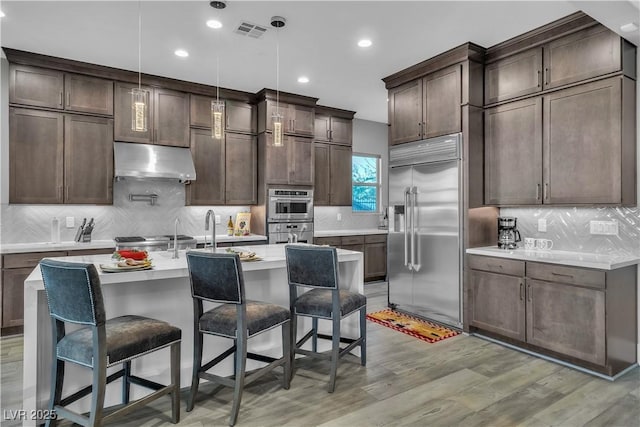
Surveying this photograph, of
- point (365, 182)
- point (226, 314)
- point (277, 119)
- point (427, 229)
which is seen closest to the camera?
point (226, 314)

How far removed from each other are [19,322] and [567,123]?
5587 mm

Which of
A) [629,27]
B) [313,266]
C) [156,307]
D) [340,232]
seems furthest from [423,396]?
[340,232]

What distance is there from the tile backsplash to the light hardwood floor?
1526 mm

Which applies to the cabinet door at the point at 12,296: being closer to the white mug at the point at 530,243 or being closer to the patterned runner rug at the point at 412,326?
the patterned runner rug at the point at 412,326

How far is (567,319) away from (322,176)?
4065 millimetres

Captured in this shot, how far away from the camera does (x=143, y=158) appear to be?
4.64 meters

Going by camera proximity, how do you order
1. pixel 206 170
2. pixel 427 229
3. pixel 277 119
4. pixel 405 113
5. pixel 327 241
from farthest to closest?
pixel 327 241 < pixel 206 170 < pixel 405 113 < pixel 427 229 < pixel 277 119

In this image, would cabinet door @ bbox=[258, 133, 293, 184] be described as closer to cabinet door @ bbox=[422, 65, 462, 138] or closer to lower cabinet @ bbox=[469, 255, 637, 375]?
cabinet door @ bbox=[422, 65, 462, 138]

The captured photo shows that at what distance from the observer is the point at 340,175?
6.53 metres

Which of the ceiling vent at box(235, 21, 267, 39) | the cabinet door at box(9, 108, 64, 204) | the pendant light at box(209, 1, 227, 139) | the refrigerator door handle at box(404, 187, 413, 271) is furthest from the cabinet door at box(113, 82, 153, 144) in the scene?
the refrigerator door handle at box(404, 187, 413, 271)

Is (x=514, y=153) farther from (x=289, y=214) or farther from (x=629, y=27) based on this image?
(x=289, y=214)

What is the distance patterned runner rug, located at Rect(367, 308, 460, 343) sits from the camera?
383 centimetres

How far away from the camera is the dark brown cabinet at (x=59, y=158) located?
13.5 feet

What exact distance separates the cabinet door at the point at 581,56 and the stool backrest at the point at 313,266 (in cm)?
265
